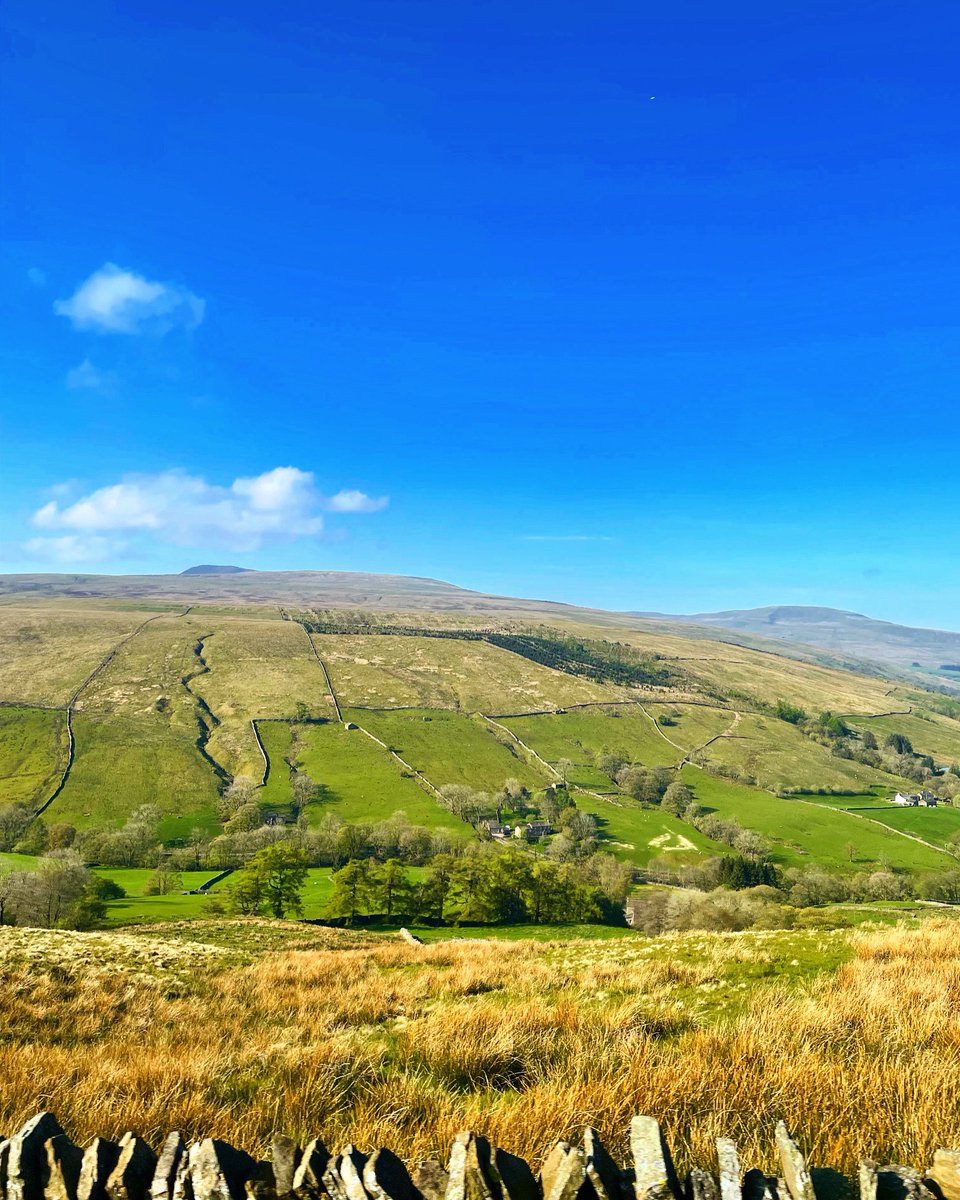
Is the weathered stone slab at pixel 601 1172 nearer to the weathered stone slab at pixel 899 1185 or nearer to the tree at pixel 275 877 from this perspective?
the weathered stone slab at pixel 899 1185

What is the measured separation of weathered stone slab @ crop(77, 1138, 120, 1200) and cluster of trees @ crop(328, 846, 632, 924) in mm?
67517

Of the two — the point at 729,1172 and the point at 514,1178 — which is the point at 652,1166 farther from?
the point at 514,1178

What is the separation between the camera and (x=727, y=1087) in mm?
5379

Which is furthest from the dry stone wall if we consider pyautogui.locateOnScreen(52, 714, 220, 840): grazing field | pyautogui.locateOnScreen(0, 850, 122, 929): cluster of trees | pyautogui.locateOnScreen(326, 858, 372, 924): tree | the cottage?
pyautogui.locateOnScreen(52, 714, 220, 840): grazing field

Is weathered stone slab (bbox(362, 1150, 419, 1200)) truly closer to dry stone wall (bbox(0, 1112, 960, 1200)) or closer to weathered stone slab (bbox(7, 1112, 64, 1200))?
dry stone wall (bbox(0, 1112, 960, 1200))

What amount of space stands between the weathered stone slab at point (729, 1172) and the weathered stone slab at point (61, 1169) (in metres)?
3.78

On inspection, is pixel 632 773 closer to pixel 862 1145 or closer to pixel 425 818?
pixel 425 818

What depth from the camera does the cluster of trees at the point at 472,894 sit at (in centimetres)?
6581

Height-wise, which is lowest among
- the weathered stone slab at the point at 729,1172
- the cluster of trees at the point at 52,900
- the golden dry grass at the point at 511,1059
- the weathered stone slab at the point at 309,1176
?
the cluster of trees at the point at 52,900

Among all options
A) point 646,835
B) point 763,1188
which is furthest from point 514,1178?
point 646,835

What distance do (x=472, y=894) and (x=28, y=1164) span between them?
73190 mm

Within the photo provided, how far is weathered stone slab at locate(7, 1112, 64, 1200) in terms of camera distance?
11.7 ft

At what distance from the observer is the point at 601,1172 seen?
3344 mm

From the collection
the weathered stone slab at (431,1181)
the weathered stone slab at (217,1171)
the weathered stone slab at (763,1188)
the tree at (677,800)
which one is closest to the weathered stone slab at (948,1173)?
the weathered stone slab at (763,1188)
